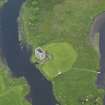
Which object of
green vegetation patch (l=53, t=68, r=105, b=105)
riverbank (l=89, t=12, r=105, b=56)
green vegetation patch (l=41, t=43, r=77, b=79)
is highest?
riverbank (l=89, t=12, r=105, b=56)

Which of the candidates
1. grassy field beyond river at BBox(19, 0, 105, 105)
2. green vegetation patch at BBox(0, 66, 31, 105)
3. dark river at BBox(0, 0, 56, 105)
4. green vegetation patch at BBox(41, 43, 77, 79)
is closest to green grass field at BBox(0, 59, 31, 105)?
green vegetation patch at BBox(0, 66, 31, 105)

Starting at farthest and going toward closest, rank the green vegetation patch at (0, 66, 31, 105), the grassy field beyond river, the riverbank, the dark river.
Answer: the riverbank
the dark river
the green vegetation patch at (0, 66, 31, 105)
the grassy field beyond river

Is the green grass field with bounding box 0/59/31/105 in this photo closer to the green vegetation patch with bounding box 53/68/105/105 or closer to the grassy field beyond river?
the grassy field beyond river

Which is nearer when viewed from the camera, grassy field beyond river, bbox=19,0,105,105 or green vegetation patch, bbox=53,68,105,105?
green vegetation patch, bbox=53,68,105,105

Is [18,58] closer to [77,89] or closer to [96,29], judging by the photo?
[77,89]

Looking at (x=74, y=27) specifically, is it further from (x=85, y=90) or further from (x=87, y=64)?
(x=85, y=90)

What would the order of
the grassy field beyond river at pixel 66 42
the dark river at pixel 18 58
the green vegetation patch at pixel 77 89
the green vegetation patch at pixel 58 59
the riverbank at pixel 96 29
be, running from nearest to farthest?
1. the green vegetation patch at pixel 77 89
2. the grassy field beyond river at pixel 66 42
3. the dark river at pixel 18 58
4. the green vegetation patch at pixel 58 59
5. the riverbank at pixel 96 29

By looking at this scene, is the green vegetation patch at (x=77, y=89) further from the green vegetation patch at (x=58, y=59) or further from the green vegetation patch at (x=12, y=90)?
the green vegetation patch at (x=12, y=90)

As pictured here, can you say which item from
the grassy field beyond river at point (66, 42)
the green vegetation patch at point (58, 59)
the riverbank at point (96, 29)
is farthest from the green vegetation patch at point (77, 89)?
the riverbank at point (96, 29)
